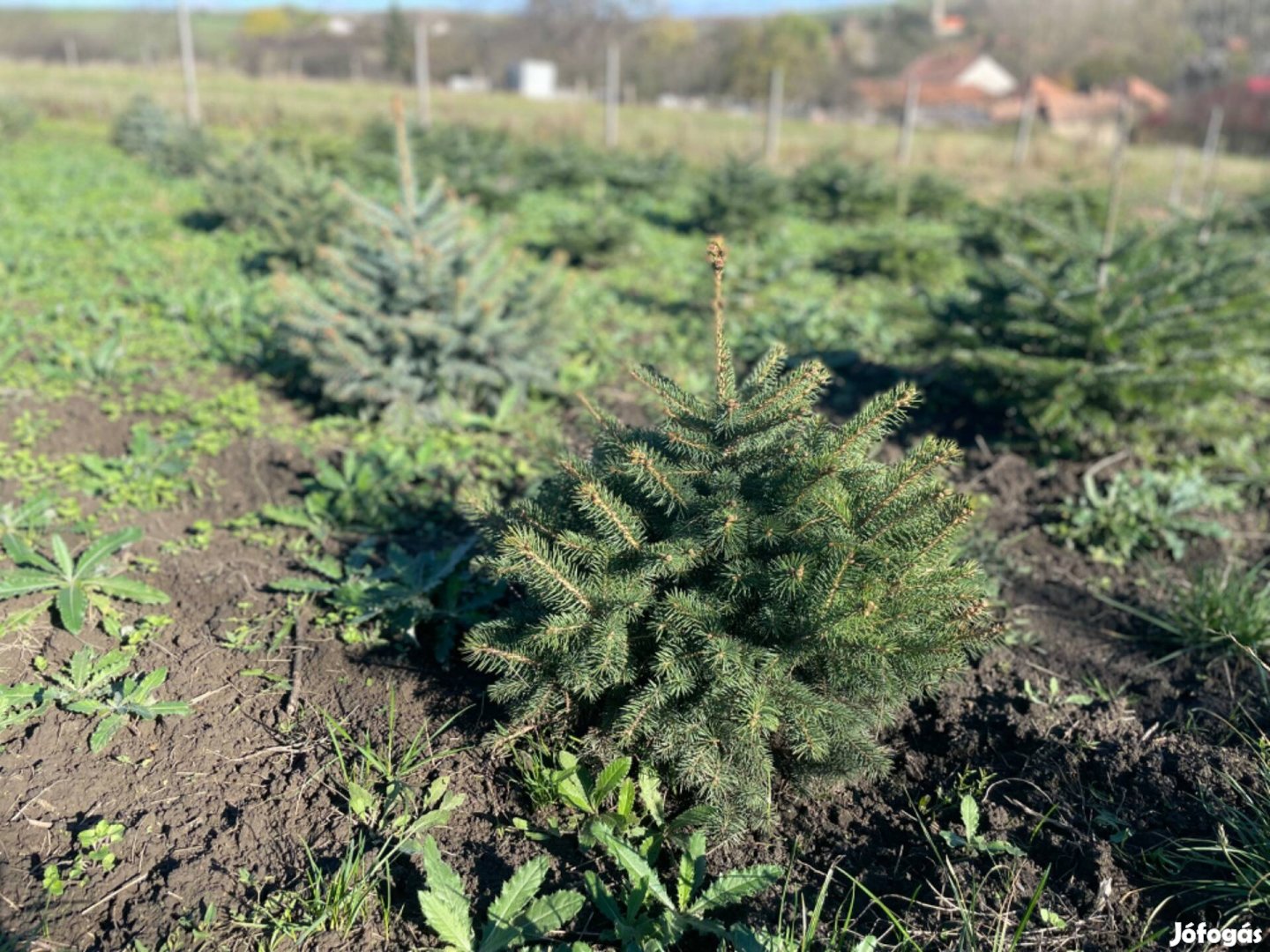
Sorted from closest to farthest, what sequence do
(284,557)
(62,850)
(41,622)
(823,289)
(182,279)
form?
(62,850), (41,622), (284,557), (182,279), (823,289)

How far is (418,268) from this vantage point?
4.92 metres

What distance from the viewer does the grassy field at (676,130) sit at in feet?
62.4

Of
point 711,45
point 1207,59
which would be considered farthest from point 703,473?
point 1207,59

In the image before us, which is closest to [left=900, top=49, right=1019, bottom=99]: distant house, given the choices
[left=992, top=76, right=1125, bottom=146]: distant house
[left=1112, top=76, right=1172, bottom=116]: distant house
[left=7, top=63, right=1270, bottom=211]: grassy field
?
[left=992, top=76, right=1125, bottom=146]: distant house

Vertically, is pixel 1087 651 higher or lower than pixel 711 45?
lower

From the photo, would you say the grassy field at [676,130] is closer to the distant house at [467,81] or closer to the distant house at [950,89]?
the distant house at [950,89]

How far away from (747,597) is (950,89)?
5037 cm

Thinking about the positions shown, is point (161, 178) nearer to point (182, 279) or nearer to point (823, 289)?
point (182, 279)

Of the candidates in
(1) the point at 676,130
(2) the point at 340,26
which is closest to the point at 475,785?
(1) the point at 676,130

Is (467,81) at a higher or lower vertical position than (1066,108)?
higher

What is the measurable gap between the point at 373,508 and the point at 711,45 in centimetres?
4698

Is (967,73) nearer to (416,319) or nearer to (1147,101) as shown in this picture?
(1147,101)

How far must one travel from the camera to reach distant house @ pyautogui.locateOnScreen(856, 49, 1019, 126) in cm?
4138

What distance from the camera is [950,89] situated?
4569cm
